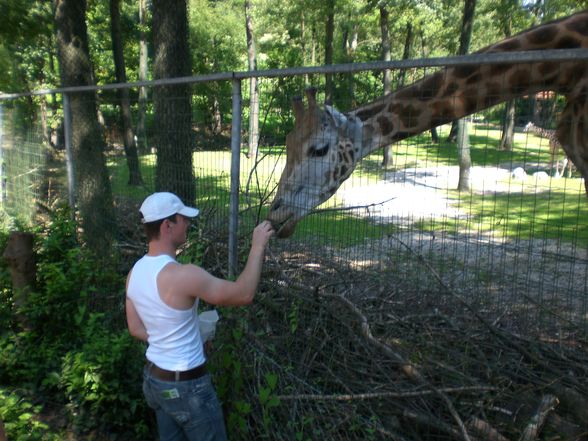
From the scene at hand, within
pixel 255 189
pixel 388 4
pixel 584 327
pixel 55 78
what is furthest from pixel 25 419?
pixel 55 78

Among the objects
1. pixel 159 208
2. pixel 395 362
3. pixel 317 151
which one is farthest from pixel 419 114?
pixel 159 208

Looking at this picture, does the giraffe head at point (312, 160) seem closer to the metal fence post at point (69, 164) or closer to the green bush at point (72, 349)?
the green bush at point (72, 349)

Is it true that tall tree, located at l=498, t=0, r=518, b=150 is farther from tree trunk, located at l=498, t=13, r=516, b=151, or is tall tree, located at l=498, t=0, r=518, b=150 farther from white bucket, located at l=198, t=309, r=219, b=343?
white bucket, located at l=198, t=309, r=219, b=343

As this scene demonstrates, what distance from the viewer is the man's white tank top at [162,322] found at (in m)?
2.92

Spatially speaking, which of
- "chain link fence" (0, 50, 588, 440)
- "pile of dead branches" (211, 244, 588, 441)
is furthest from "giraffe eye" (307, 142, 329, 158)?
"pile of dead branches" (211, 244, 588, 441)

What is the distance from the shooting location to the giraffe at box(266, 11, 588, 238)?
360 centimetres

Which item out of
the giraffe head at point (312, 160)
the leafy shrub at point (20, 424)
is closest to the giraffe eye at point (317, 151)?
the giraffe head at point (312, 160)

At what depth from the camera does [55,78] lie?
2356cm

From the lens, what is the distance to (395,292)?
182 inches

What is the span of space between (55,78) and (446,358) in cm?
2343

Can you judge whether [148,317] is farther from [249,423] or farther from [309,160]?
[309,160]

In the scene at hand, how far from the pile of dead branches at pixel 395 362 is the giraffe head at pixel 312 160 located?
548mm

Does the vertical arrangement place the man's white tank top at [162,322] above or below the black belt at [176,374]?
above

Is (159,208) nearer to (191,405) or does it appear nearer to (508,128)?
(191,405)
